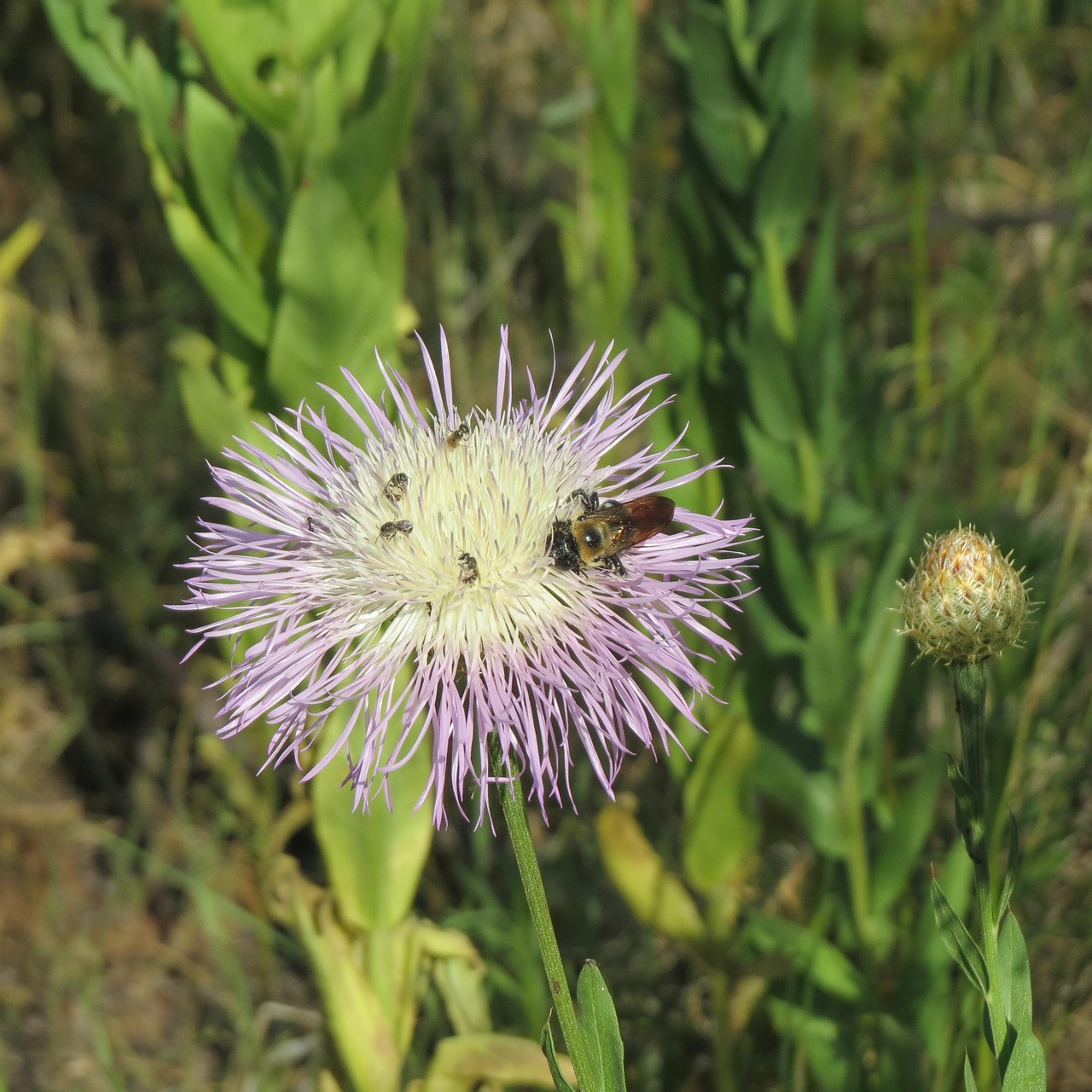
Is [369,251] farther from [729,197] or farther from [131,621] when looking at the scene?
[131,621]

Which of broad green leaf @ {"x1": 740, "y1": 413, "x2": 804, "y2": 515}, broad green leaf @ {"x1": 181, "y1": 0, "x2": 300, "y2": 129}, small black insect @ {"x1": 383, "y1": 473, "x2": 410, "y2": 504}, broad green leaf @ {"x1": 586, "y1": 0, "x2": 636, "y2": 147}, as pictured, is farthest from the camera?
broad green leaf @ {"x1": 586, "y1": 0, "x2": 636, "y2": 147}

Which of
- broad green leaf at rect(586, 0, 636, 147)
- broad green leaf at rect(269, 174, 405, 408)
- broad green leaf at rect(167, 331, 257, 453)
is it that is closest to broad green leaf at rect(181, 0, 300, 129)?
broad green leaf at rect(269, 174, 405, 408)

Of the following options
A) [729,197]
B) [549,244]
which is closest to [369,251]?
[729,197]

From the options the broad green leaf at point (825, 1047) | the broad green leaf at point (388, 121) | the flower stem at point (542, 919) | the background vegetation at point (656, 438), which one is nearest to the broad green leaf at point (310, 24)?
the background vegetation at point (656, 438)

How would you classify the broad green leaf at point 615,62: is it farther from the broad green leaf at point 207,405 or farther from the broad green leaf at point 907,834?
the broad green leaf at point 907,834

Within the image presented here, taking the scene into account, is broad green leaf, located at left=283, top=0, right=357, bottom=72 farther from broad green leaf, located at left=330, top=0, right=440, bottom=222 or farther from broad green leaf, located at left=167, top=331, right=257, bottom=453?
broad green leaf, located at left=167, top=331, right=257, bottom=453
